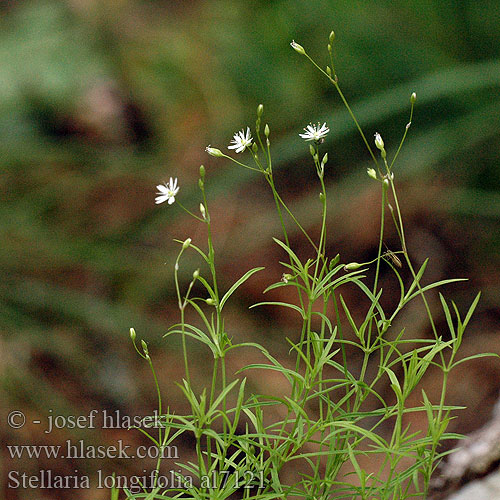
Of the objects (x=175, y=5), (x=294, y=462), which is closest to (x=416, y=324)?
(x=294, y=462)

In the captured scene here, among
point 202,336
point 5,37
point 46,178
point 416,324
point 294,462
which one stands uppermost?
point 5,37

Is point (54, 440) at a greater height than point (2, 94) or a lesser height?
lesser

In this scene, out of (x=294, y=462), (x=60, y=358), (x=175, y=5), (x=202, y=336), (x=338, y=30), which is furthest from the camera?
(x=175, y=5)

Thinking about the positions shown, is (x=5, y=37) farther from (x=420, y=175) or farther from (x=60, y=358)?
(x=420, y=175)

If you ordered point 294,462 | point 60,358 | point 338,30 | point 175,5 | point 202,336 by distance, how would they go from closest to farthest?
point 202,336
point 294,462
point 60,358
point 338,30
point 175,5

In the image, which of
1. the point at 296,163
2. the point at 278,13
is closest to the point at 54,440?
the point at 296,163

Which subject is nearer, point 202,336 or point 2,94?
point 202,336
